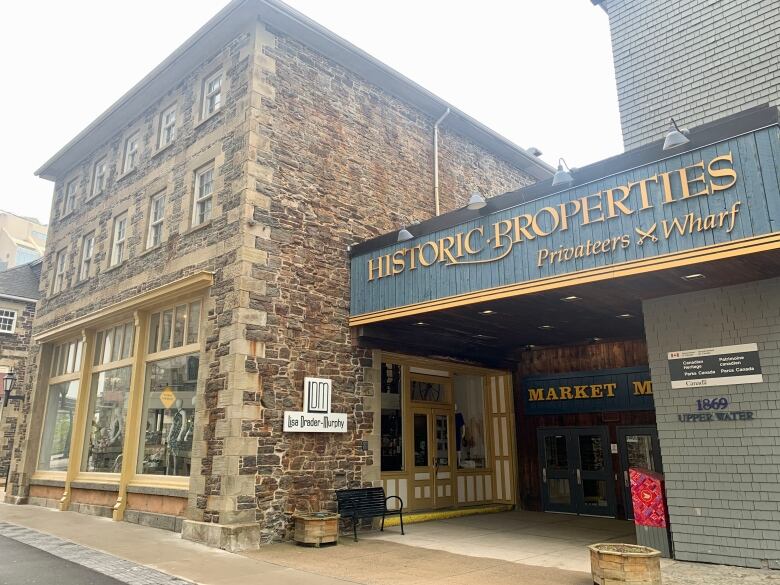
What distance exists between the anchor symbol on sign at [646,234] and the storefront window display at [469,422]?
8.39 metres

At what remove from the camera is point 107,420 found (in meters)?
14.2

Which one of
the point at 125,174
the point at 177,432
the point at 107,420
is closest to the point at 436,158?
the point at 125,174

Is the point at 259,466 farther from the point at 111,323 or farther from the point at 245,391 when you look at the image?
the point at 111,323

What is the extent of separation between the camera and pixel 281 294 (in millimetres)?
11164

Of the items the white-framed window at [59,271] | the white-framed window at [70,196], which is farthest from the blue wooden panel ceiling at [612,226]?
the white-framed window at [70,196]

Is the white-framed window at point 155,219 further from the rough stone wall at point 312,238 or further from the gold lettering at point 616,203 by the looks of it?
the gold lettering at point 616,203

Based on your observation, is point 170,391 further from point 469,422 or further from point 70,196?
point 70,196

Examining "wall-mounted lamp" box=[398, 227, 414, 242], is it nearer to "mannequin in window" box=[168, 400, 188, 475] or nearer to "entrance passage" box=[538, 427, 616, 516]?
"mannequin in window" box=[168, 400, 188, 475]

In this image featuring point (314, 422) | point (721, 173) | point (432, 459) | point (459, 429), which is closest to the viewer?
point (721, 173)

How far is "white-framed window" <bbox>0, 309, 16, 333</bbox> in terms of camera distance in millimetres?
26297

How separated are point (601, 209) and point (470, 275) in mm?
2395

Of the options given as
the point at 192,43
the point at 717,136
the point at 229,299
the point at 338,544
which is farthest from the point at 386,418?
the point at 192,43

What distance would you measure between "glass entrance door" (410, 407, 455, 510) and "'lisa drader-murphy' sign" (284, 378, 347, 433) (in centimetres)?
290

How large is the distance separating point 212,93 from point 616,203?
9.63 metres
